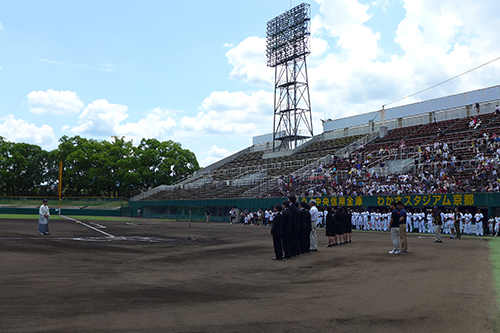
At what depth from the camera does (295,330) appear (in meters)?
6.05

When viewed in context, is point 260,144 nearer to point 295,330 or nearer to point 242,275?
point 242,275

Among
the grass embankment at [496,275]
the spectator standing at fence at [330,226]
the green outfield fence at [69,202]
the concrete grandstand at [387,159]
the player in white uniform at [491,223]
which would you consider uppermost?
the concrete grandstand at [387,159]

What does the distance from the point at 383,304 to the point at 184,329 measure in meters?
3.78

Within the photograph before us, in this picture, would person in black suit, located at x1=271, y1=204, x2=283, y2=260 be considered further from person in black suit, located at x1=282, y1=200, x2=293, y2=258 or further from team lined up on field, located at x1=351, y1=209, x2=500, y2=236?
team lined up on field, located at x1=351, y1=209, x2=500, y2=236

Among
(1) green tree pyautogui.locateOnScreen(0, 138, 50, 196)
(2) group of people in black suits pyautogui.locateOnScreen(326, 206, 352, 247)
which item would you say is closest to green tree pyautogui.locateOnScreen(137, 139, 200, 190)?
(1) green tree pyautogui.locateOnScreen(0, 138, 50, 196)

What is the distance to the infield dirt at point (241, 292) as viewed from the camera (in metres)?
6.32

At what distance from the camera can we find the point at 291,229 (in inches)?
607

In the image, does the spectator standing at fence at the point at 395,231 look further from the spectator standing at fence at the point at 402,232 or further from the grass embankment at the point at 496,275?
the grass embankment at the point at 496,275

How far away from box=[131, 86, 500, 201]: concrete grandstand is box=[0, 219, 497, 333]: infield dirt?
64.5 feet

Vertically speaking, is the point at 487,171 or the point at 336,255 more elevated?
the point at 487,171

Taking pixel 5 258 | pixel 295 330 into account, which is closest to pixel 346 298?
pixel 295 330

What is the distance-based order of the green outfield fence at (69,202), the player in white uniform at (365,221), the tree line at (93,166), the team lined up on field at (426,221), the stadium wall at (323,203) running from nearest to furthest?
the team lined up on field at (426,221), the stadium wall at (323,203), the player in white uniform at (365,221), the green outfield fence at (69,202), the tree line at (93,166)

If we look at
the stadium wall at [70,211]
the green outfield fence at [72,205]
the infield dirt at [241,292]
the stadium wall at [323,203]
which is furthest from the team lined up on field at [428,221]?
the green outfield fence at [72,205]

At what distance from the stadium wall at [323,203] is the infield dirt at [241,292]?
51.4 feet
